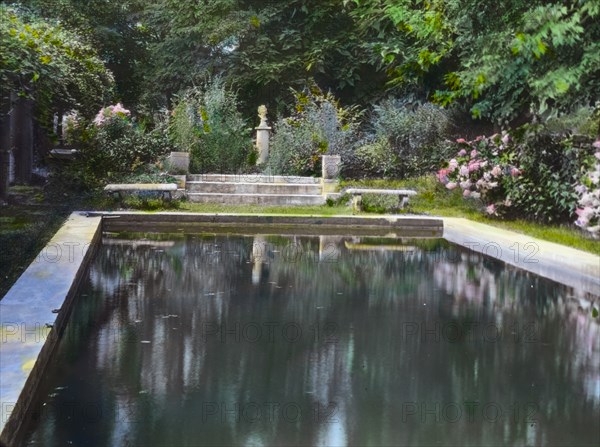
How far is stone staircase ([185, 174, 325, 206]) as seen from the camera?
52.7 feet

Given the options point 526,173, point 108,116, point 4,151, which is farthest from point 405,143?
point 4,151

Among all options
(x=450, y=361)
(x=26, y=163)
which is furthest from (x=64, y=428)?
(x=26, y=163)

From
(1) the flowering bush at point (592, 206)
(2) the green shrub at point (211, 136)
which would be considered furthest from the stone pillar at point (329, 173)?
(1) the flowering bush at point (592, 206)

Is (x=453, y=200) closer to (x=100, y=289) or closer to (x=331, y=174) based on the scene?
(x=331, y=174)

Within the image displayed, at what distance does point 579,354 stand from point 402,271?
3.71 m

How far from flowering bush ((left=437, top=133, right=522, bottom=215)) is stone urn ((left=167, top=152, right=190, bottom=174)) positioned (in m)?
5.50

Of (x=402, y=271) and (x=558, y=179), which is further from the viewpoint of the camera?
(x=558, y=179)

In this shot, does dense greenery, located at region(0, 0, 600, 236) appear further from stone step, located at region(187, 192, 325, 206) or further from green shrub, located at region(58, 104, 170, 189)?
stone step, located at region(187, 192, 325, 206)

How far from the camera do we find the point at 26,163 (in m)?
18.0

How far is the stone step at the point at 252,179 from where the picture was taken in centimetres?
1702

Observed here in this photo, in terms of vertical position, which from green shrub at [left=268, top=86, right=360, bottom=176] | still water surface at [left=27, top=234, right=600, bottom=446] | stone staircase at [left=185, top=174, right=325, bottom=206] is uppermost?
green shrub at [left=268, top=86, right=360, bottom=176]

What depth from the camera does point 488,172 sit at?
13.3m

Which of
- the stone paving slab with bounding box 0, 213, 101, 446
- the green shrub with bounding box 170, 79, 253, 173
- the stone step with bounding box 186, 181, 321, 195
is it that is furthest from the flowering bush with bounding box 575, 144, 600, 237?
the green shrub with bounding box 170, 79, 253, 173

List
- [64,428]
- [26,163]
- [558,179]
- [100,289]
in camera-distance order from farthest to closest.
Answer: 1. [26,163]
2. [558,179]
3. [100,289]
4. [64,428]
